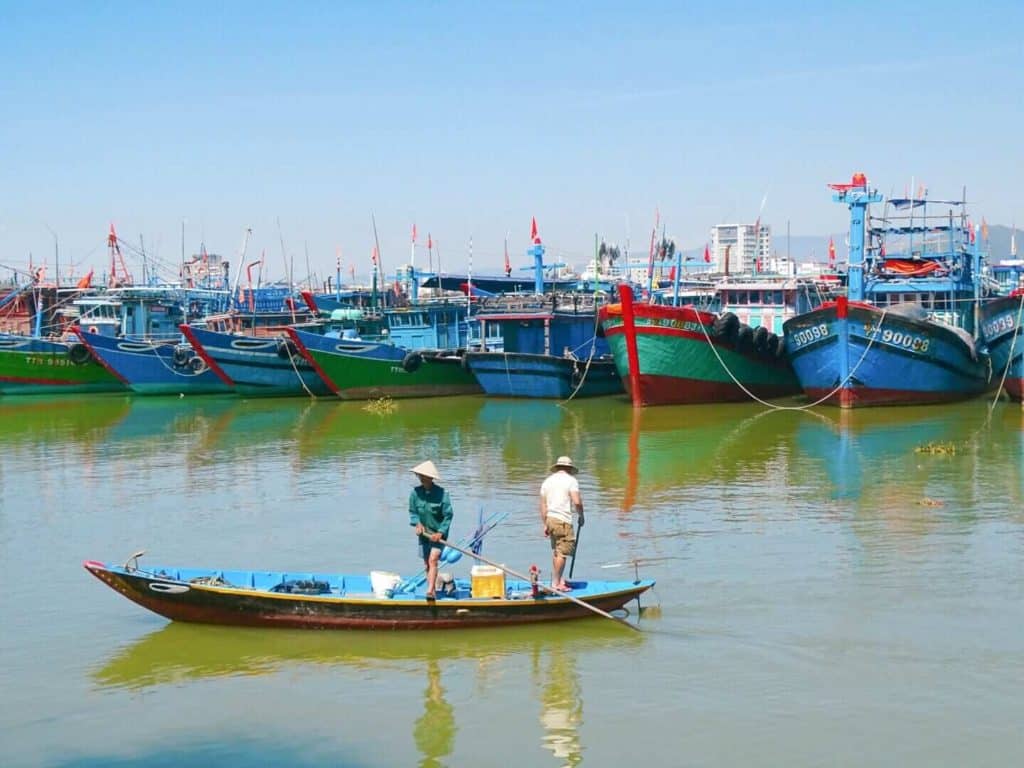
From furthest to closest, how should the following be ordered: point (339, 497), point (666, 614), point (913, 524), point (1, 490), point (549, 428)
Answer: point (549, 428) < point (1, 490) < point (339, 497) < point (913, 524) < point (666, 614)

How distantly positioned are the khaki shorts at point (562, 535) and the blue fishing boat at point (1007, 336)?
21421 millimetres

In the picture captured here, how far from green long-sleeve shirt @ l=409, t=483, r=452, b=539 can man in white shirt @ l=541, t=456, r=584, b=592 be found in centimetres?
93

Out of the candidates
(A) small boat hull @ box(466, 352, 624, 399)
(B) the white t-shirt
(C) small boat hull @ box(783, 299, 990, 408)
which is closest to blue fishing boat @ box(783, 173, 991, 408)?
(C) small boat hull @ box(783, 299, 990, 408)

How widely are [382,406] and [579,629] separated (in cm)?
2442

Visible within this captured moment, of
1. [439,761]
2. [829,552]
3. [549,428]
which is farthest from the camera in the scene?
[549,428]

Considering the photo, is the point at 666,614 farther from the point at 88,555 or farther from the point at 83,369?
the point at 83,369

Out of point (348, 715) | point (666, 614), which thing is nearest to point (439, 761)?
point (348, 715)

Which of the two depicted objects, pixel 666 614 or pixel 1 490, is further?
pixel 1 490

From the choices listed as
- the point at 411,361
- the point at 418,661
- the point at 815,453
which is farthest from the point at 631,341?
the point at 418,661

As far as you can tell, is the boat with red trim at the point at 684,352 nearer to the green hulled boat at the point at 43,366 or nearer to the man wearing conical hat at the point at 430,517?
the green hulled boat at the point at 43,366

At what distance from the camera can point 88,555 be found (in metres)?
15.8

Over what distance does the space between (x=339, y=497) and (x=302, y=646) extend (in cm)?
861

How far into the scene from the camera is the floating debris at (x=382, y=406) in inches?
1357

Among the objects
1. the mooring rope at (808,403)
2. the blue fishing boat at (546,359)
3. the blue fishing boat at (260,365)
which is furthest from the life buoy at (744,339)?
the blue fishing boat at (260,365)
